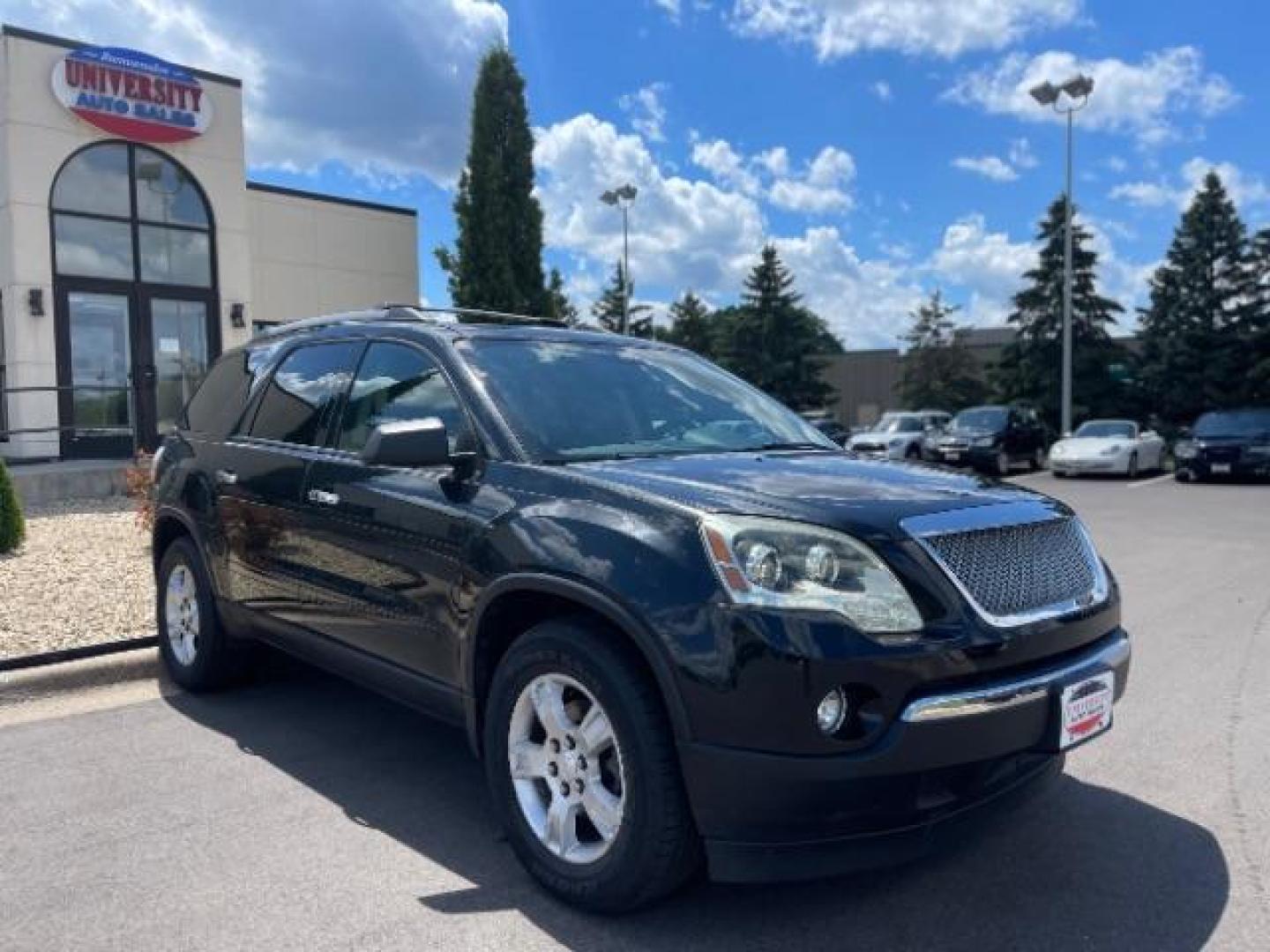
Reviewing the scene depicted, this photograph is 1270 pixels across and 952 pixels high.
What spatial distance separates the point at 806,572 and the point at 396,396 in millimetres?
2031

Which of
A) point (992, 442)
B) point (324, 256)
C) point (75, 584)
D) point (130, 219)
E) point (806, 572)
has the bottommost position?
point (75, 584)

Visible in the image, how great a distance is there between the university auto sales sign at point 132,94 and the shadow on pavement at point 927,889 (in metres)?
13.1

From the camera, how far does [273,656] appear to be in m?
5.71

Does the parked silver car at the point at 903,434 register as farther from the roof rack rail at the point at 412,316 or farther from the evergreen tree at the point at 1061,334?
the roof rack rail at the point at 412,316

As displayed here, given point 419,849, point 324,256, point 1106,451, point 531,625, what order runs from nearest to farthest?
point 531,625 < point 419,849 < point 324,256 < point 1106,451

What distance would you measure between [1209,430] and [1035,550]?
21.3 m

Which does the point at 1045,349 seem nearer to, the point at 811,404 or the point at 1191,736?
the point at 811,404

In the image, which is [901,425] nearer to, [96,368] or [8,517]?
[96,368]

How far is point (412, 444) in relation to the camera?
3.43 m

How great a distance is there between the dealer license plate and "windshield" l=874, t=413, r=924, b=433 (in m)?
25.2

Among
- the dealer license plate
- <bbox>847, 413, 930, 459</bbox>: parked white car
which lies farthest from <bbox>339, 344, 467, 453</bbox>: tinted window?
<bbox>847, 413, 930, 459</bbox>: parked white car

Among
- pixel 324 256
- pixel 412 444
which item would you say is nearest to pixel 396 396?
pixel 412 444

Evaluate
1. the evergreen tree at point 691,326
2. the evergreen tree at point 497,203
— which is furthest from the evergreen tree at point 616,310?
the evergreen tree at point 497,203

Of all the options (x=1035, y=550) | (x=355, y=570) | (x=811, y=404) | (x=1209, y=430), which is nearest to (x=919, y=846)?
(x=1035, y=550)
